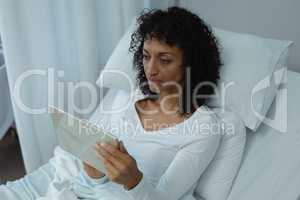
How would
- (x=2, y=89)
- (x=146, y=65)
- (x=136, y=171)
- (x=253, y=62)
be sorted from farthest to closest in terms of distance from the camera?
(x=2, y=89) < (x=253, y=62) < (x=146, y=65) < (x=136, y=171)

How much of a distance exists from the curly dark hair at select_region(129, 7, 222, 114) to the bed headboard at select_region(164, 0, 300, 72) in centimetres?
31

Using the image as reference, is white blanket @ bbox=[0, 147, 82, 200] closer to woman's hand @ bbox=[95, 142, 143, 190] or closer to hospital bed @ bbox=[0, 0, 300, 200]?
hospital bed @ bbox=[0, 0, 300, 200]

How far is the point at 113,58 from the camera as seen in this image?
4.85 feet

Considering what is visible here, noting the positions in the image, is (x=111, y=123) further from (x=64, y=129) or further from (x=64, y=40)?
(x=64, y=40)

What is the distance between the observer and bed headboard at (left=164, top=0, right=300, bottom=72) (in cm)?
132

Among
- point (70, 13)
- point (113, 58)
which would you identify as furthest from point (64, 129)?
point (70, 13)

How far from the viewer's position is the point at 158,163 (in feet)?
3.66

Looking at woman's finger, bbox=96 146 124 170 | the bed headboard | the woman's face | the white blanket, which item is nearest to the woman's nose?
the woman's face

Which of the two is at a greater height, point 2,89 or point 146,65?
point 146,65

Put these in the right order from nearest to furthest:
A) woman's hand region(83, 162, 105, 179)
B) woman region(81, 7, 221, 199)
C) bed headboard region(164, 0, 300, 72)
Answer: woman region(81, 7, 221, 199) < woman's hand region(83, 162, 105, 179) < bed headboard region(164, 0, 300, 72)

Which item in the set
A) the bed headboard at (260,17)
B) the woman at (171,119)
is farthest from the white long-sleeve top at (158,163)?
the bed headboard at (260,17)

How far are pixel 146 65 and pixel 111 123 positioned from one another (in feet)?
1.16

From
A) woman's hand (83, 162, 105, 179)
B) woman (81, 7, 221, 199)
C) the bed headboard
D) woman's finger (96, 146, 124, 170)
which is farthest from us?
the bed headboard

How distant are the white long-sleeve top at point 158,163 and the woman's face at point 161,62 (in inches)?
5.9
